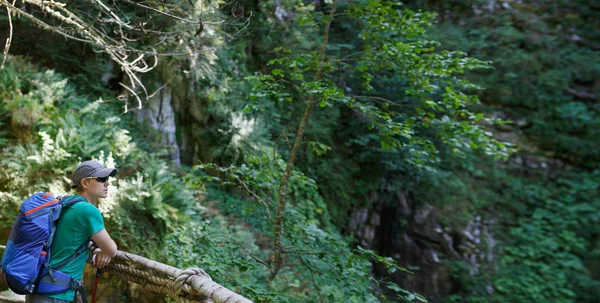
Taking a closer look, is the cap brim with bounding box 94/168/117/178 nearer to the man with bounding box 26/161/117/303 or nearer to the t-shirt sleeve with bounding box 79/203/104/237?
the man with bounding box 26/161/117/303

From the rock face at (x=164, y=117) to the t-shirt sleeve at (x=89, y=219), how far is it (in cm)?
564

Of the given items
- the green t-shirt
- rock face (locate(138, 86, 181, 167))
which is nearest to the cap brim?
the green t-shirt

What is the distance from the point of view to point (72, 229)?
229 centimetres

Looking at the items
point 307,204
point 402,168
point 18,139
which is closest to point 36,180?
point 18,139

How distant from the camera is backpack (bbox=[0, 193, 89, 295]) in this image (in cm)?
216

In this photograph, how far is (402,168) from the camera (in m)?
9.67

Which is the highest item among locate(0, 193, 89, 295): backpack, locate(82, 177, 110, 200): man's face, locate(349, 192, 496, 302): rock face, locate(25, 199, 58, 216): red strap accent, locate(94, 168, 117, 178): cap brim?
locate(94, 168, 117, 178): cap brim

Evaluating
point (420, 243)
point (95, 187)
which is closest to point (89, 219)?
point (95, 187)

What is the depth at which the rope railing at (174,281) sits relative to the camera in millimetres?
2363

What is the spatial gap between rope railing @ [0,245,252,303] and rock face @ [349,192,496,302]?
837 centimetres

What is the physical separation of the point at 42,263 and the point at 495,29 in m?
15.5

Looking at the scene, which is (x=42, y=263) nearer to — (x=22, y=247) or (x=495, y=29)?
(x=22, y=247)

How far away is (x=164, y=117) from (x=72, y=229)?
615 centimetres

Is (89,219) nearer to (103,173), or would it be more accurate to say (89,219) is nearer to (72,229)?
(72,229)
